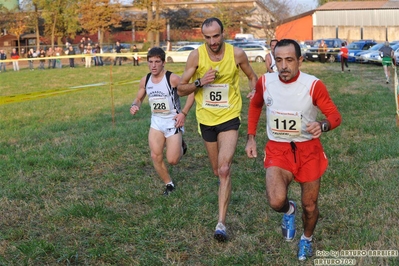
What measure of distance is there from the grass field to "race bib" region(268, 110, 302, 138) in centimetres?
109

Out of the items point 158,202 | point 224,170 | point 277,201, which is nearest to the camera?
point 277,201

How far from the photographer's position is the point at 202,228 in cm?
598

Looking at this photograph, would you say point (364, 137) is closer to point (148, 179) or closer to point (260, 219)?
point (148, 179)

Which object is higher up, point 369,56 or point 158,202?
point 369,56

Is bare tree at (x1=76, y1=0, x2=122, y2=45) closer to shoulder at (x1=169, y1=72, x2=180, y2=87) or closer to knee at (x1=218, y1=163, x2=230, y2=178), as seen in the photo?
shoulder at (x1=169, y1=72, x2=180, y2=87)

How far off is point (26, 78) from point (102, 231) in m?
26.8

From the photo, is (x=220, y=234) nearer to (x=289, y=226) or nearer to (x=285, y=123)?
(x=289, y=226)

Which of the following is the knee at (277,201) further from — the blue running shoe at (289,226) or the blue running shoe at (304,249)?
the blue running shoe at (304,249)

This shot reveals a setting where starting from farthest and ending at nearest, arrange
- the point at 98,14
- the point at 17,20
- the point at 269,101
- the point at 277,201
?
the point at 17,20 < the point at 98,14 < the point at 269,101 < the point at 277,201

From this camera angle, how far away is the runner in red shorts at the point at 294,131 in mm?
4863

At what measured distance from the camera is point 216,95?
6.27 m

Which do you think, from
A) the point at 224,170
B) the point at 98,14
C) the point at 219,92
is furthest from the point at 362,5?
the point at 224,170

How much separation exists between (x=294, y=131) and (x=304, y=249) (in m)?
1.05

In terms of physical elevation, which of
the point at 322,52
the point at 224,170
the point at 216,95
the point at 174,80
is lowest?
the point at 224,170
